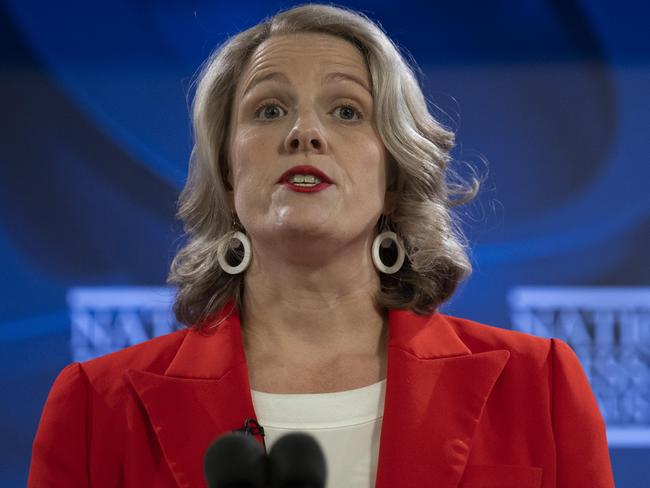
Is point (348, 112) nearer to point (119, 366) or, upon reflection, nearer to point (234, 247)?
point (234, 247)

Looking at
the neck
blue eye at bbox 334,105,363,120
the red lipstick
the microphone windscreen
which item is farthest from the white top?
the microphone windscreen

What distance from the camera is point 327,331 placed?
1.82m

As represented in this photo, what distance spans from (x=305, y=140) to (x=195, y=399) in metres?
0.50

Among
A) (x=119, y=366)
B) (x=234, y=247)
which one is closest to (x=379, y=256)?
(x=234, y=247)

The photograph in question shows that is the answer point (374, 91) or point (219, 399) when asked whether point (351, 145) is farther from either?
point (219, 399)

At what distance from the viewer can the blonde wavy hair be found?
1.88m

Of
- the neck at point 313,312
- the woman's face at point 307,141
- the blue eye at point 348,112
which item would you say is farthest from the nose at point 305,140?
the neck at point 313,312

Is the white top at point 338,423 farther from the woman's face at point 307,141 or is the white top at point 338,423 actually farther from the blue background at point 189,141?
the blue background at point 189,141

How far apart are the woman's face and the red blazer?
253 millimetres

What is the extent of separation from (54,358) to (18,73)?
831 millimetres

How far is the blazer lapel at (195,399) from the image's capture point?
1638 millimetres

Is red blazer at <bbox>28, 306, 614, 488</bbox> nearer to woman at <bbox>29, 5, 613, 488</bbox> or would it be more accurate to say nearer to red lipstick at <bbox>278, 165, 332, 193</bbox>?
woman at <bbox>29, 5, 613, 488</bbox>

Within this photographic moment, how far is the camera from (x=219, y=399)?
5.55ft

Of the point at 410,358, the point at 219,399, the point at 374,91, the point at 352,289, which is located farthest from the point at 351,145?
the point at 219,399
